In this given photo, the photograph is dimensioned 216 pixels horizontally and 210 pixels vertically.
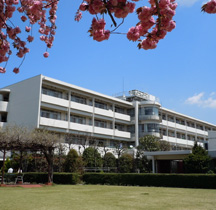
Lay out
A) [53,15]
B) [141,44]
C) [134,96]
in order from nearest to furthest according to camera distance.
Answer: [141,44], [53,15], [134,96]

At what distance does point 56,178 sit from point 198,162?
40.2 feet

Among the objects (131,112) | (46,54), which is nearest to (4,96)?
(131,112)

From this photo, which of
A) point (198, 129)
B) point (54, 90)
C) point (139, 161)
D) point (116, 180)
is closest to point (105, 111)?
point (54, 90)

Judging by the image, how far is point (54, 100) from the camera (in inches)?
1315

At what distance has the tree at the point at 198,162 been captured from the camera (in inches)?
926

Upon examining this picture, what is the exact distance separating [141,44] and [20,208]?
756 cm

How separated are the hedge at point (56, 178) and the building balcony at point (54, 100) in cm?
1069

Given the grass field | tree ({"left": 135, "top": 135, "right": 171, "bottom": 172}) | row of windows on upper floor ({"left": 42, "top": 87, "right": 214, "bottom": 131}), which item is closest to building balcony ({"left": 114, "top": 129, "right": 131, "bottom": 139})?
row of windows on upper floor ({"left": 42, "top": 87, "right": 214, "bottom": 131})

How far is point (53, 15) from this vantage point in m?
5.74

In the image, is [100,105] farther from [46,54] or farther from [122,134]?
[46,54]

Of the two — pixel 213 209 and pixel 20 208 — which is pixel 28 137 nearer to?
pixel 20 208

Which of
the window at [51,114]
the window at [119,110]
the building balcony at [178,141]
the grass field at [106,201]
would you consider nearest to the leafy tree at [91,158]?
the window at [51,114]

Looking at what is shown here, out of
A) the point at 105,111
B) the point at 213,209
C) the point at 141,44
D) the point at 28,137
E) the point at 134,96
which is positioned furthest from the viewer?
the point at 134,96

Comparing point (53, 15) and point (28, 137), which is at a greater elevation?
point (53, 15)
